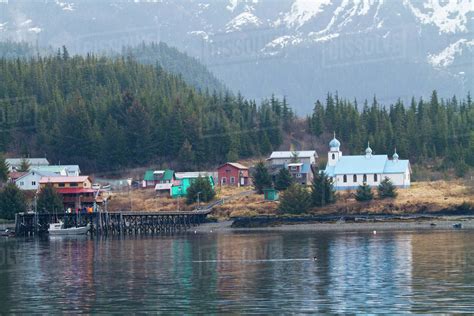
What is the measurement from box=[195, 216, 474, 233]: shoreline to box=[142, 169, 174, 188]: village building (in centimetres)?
3044

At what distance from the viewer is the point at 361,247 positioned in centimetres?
10519

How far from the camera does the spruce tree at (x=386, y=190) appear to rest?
508ft

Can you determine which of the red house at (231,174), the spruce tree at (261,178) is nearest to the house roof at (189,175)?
the red house at (231,174)

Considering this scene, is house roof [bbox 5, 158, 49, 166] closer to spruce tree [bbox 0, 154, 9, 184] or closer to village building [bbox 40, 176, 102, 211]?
spruce tree [bbox 0, 154, 9, 184]

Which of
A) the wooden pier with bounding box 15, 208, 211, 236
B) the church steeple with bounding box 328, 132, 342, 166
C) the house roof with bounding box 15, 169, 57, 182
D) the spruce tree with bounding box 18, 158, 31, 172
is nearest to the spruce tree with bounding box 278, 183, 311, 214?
the wooden pier with bounding box 15, 208, 211, 236

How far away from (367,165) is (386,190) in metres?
15.1

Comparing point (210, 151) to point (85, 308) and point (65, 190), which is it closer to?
point (65, 190)

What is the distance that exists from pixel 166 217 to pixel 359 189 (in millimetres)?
29329

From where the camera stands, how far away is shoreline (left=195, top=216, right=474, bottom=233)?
138913 millimetres

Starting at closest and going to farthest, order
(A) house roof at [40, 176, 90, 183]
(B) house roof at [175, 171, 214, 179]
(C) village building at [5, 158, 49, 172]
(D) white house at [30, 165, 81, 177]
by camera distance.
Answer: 1. (A) house roof at [40, 176, 90, 183]
2. (B) house roof at [175, 171, 214, 179]
3. (D) white house at [30, 165, 81, 177]
4. (C) village building at [5, 158, 49, 172]

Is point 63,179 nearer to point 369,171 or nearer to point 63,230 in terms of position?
point 63,230

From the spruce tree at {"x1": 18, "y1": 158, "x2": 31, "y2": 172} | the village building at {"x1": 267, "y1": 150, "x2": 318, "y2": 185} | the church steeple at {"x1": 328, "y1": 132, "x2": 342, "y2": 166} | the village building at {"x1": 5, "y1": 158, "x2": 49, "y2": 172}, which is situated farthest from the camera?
the village building at {"x1": 5, "y1": 158, "x2": 49, "y2": 172}

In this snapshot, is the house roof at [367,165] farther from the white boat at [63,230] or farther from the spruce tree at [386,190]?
the white boat at [63,230]

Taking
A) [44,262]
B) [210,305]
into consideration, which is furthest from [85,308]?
[44,262]
